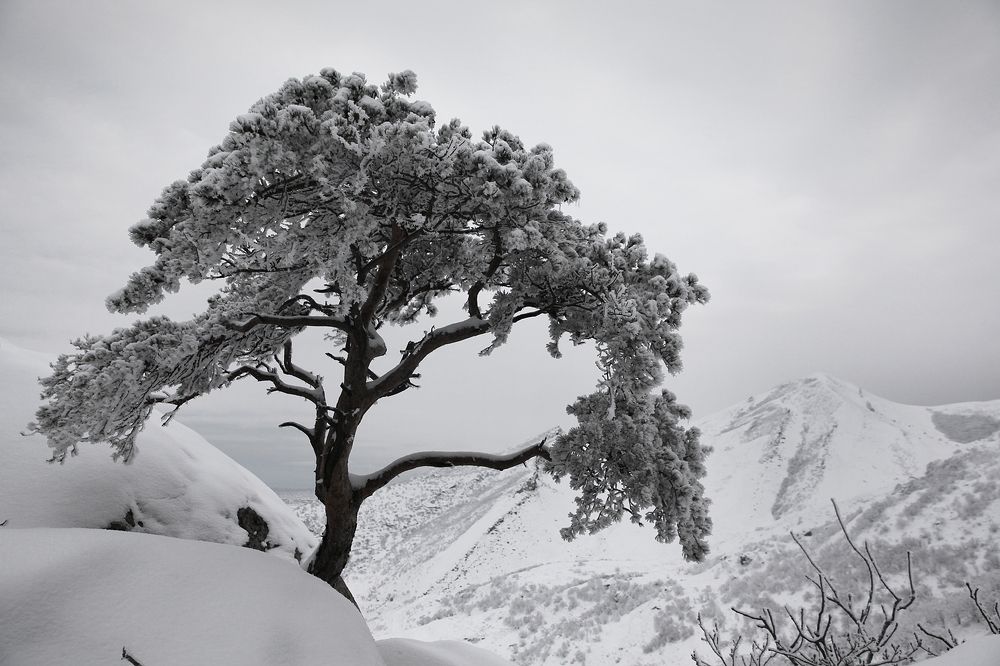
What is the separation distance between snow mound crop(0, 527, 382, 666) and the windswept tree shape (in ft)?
→ 5.57

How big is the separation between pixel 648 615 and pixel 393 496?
35.5 m

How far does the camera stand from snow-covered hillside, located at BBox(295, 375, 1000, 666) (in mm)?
14148

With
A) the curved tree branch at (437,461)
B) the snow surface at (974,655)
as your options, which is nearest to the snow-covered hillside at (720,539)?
the curved tree branch at (437,461)

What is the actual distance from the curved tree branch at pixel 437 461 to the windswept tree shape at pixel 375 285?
3 cm

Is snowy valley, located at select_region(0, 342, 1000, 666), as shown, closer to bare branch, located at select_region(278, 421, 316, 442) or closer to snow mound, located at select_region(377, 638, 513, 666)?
snow mound, located at select_region(377, 638, 513, 666)

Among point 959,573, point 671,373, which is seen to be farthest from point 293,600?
point 959,573

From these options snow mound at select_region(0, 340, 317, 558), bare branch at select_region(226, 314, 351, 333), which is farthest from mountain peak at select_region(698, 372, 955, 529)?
bare branch at select_region(226, 314, 351, 333)

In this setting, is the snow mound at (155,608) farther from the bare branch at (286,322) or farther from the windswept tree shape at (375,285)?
the bare branch at (286,322)

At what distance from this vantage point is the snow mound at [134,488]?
7777 mm

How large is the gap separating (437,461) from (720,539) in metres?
21.6

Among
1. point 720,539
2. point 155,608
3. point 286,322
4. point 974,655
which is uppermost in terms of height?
point 286,322

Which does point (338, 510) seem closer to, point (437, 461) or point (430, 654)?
point (437, 461)

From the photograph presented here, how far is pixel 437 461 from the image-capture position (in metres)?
8.76

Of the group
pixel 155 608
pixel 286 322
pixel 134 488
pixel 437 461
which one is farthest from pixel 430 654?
pixel 134 488
